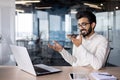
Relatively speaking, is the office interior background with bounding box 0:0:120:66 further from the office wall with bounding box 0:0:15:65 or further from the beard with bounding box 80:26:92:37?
the beard with bounding box 80:26:92:37

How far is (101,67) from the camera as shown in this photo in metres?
2.02

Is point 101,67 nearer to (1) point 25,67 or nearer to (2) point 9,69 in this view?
(1) point 25,67

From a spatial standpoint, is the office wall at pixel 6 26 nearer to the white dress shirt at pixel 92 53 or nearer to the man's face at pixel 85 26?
the white dress shirt at pixel 92 53

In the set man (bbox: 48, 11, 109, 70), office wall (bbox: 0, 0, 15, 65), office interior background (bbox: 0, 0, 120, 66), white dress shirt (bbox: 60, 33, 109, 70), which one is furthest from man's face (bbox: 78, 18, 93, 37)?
office interior background (bbox: 0, 0, 120, 66)

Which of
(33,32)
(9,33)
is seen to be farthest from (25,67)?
(33,32)

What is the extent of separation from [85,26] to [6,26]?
301 cm

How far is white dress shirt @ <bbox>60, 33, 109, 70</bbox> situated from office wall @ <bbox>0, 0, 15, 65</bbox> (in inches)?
111

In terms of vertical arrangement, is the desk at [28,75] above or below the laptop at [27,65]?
below

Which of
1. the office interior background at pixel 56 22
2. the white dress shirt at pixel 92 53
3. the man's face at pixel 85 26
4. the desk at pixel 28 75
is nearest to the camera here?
the desk at pixel 28 75

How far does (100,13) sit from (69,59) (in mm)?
3273

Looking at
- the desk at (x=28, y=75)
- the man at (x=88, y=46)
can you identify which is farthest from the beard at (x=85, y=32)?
the desk at (x=28, y=75)

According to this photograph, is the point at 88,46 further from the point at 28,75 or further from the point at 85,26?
the point at 28,75

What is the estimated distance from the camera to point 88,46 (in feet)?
7.66

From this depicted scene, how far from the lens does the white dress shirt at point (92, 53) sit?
1.95m
